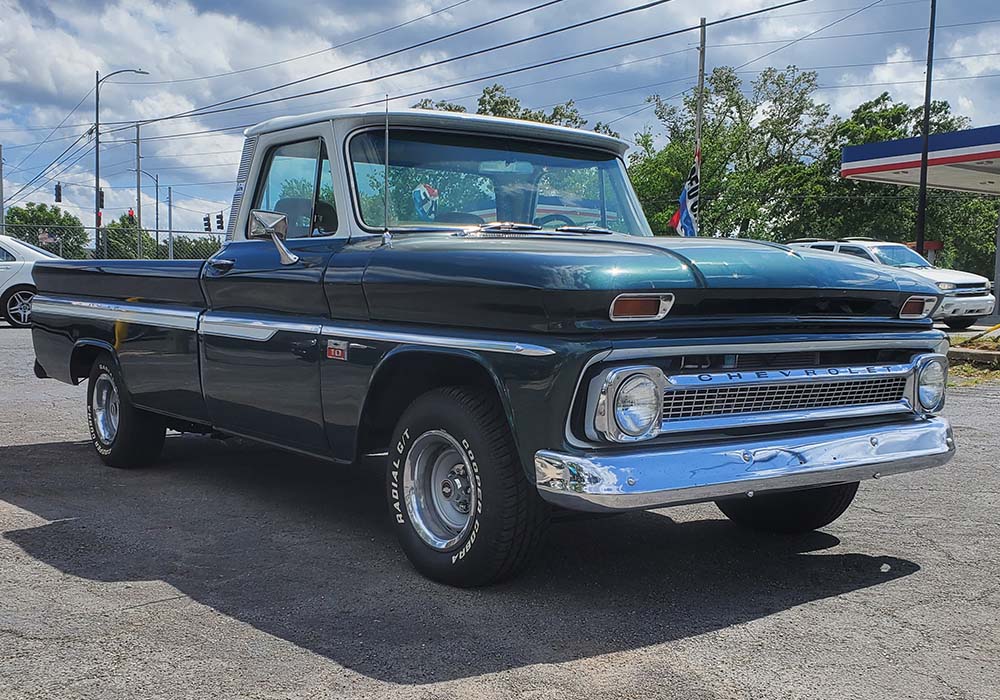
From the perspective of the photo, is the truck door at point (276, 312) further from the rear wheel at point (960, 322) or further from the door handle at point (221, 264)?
the rear wheel at point (960, 322)

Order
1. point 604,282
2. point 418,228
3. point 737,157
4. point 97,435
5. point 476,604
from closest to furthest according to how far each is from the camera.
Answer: point 604,282, point 476,604, point 418,228, point 97,435, point 737,157

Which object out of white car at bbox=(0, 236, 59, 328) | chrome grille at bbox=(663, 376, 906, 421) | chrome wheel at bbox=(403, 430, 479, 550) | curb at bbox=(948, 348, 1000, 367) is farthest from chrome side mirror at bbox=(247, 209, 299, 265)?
white car at bbox=(0, 236, 59, 328)

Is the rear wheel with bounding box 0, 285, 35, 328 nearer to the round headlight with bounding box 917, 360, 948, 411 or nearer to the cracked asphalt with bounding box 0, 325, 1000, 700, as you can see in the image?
the cracked asphalt with bounding box 0, 325, 1000, 700

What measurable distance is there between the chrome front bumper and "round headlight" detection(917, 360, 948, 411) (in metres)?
0.32

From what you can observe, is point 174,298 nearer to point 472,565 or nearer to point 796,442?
point 472,565

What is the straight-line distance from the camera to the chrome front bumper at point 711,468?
11.7 feet

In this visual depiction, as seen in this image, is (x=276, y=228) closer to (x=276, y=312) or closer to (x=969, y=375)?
(x=276, y=312)

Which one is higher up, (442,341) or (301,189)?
(301,189)

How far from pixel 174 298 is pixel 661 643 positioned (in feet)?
11.4

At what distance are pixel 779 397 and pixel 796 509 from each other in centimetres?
114

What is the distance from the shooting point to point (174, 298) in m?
5.93

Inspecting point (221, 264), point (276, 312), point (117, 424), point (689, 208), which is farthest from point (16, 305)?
point (276, 312)

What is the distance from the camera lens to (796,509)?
5023 millimetres

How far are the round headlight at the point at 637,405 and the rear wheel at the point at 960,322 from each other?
17.3 metres
